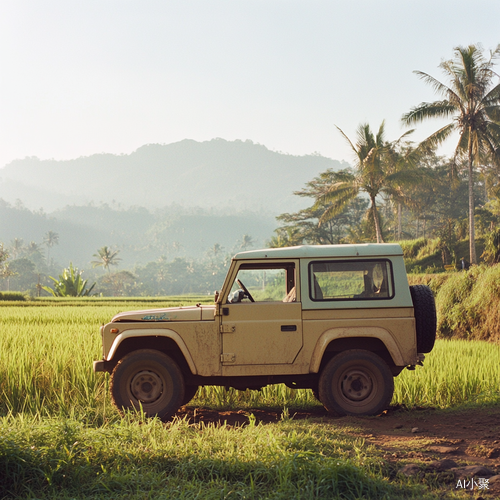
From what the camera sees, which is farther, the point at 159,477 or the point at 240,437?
the point at 240,437

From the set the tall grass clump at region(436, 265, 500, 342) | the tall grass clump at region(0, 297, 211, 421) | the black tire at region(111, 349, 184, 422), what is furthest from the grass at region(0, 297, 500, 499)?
the tall grass clump at region(436, 265, 500, 342)

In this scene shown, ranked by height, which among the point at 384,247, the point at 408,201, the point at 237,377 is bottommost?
the point at 237,377

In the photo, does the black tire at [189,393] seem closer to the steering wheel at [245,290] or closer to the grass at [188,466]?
the steering wheel at [245,290]

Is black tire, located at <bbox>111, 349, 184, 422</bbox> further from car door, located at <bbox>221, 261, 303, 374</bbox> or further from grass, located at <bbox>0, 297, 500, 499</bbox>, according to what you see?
car door, located at <bbox>221, 261, 303, 374</bbox>

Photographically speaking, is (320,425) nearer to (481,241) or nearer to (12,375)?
(12,375)

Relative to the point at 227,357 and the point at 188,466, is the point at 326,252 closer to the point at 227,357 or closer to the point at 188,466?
the point at 227,357

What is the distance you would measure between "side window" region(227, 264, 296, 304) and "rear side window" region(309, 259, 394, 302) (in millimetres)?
325

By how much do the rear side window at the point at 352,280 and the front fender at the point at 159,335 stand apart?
1.71 m

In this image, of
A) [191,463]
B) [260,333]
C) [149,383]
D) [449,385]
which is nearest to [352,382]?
[260,333]

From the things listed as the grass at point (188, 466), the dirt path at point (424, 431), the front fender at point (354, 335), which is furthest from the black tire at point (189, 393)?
the grass at point (188, 466)

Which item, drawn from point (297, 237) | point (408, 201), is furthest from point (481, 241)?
point (297, 237)

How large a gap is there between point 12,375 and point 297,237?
57.1 meters

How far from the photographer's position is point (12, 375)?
7.77 meters

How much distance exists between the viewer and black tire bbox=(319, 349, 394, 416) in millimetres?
6441
